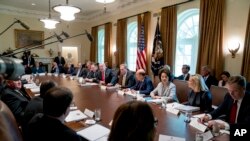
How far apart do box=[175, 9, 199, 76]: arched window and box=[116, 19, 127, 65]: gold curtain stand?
7.91 ft

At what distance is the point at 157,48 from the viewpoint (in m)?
6.05

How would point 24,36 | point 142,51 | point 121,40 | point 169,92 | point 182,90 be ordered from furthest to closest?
1. point 24,36
2. point 121,40
3. point 142,51
4. point 182,90
5. point 169,92

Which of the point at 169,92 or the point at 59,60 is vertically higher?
the point at 59,60

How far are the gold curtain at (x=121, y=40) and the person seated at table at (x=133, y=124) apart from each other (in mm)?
6760

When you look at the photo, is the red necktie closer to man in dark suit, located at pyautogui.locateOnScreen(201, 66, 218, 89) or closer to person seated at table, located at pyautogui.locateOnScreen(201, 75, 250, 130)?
person seated at table, located at pyautogui.locateOnScreen(201, 75, 250, 130)

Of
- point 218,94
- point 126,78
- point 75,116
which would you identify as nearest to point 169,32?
point 126,78

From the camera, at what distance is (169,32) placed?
5738 mm

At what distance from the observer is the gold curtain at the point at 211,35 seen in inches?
177

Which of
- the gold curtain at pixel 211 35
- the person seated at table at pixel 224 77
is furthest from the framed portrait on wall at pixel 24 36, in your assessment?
the person seated at table at pixel 224 77

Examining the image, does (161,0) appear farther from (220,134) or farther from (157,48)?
(220,134)

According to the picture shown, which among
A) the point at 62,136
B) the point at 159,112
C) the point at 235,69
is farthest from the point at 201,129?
the point at 235,69

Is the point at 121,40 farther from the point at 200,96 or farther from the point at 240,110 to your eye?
the point at 240,110

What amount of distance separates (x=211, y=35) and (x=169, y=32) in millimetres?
1357

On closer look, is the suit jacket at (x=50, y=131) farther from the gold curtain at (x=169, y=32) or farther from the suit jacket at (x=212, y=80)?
the gold curtain at (x=169, y=32)
